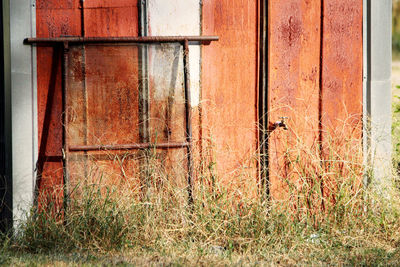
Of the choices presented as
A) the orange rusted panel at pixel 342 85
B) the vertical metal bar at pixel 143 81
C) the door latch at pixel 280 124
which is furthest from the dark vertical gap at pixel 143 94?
the orange rusted panel at pixel 342 85

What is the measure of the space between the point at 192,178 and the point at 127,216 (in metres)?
0.69

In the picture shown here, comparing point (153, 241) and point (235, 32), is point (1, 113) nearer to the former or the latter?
point (153, 241)

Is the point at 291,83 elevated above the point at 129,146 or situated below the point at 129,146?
above

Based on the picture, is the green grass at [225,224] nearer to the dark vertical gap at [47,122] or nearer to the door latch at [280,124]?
the door latch at [280,124]

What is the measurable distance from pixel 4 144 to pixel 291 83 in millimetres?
2814

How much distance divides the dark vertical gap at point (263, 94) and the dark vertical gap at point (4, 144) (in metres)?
2.37

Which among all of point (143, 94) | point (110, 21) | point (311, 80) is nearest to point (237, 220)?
point (143, 94)

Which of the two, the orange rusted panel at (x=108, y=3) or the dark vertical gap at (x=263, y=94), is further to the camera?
the dark vertical gap at (x=263, y=94)

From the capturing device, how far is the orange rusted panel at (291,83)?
521 centimetres

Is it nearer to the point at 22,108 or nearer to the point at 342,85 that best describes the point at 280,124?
the point at 342,85

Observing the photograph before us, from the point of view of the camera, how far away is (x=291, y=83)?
5.27 metres

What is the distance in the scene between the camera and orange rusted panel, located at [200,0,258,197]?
5.11 m

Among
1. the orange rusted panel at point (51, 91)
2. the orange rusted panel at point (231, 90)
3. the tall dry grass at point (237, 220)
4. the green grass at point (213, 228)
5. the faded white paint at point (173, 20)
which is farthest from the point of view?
the orange rusted panel at point (231, 90)

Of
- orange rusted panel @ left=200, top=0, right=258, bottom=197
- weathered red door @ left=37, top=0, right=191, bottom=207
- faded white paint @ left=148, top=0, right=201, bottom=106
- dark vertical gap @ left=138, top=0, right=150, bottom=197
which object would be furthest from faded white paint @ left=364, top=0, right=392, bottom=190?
dark vertical gap @ left=138, top=0, right=150, bottom=197
